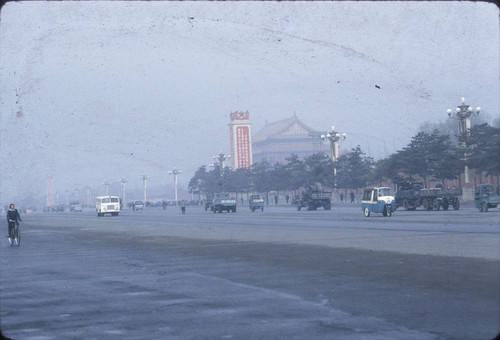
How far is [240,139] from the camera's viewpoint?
183750 mm

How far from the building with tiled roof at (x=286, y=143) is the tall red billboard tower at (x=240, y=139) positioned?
5.51m

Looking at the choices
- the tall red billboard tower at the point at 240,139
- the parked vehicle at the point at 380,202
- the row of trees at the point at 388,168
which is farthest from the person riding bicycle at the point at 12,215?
the tall red billboard tower at the point at 240,139

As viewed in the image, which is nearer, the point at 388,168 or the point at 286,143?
the point at 388,168

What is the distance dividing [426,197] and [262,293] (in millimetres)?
42197

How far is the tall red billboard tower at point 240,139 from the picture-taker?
181625 millimetres

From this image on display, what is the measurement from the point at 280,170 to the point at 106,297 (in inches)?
3876

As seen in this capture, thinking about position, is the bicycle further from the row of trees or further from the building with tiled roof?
the building with tiled roof

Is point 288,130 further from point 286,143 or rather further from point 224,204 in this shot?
point 224,204

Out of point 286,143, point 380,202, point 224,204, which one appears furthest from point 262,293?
point 286,143

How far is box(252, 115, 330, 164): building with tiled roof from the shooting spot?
184 m

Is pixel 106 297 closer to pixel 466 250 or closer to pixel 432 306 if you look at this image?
pixel 432 306

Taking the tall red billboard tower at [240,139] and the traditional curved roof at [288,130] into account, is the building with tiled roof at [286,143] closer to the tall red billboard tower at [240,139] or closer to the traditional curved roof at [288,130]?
the traditional curved roof at [288,130]

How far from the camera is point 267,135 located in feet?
644

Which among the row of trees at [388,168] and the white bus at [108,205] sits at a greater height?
the row of trees at [388,168]
